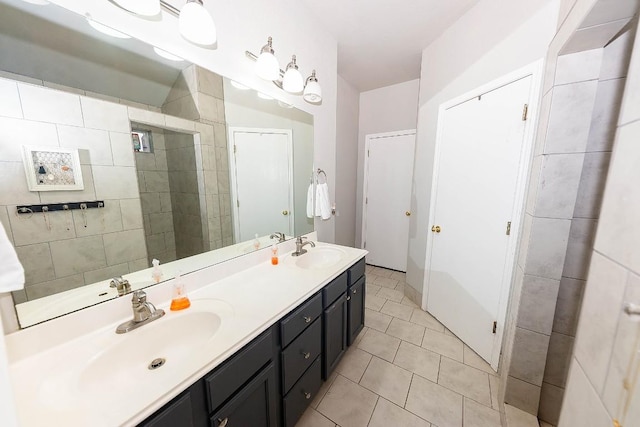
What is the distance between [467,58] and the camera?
6.12 ft

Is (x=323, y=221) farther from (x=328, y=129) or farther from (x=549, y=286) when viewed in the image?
(x=549, y=286)

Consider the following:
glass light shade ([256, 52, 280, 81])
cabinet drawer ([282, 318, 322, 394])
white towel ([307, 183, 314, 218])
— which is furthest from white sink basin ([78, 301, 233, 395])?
glass light shade ([256, 52, 280, 81])

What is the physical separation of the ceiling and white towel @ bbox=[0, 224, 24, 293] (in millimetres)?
2161

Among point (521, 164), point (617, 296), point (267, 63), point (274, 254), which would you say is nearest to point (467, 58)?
point (521, 164)

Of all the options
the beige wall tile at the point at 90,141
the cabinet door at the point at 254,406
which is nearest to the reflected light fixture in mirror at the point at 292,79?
the beige wall tile at the point at 90,141

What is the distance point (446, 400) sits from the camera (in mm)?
1478

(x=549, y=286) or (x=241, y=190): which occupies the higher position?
(x=241, y=190)

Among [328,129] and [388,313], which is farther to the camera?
[388,313]

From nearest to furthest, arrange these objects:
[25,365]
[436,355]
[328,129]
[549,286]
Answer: [25,365]
[549,286]
[436,355]
[328,129]

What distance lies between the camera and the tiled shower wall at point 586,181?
1.04 meters

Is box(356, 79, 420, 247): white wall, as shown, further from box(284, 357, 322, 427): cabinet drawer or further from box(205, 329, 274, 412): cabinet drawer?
box(205, 329, 274, 412): cabinet drawer

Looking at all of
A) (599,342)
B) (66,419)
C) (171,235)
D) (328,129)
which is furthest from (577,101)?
(66,419)

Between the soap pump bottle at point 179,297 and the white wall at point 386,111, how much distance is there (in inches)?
113

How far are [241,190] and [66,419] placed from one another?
1176 millimetres
